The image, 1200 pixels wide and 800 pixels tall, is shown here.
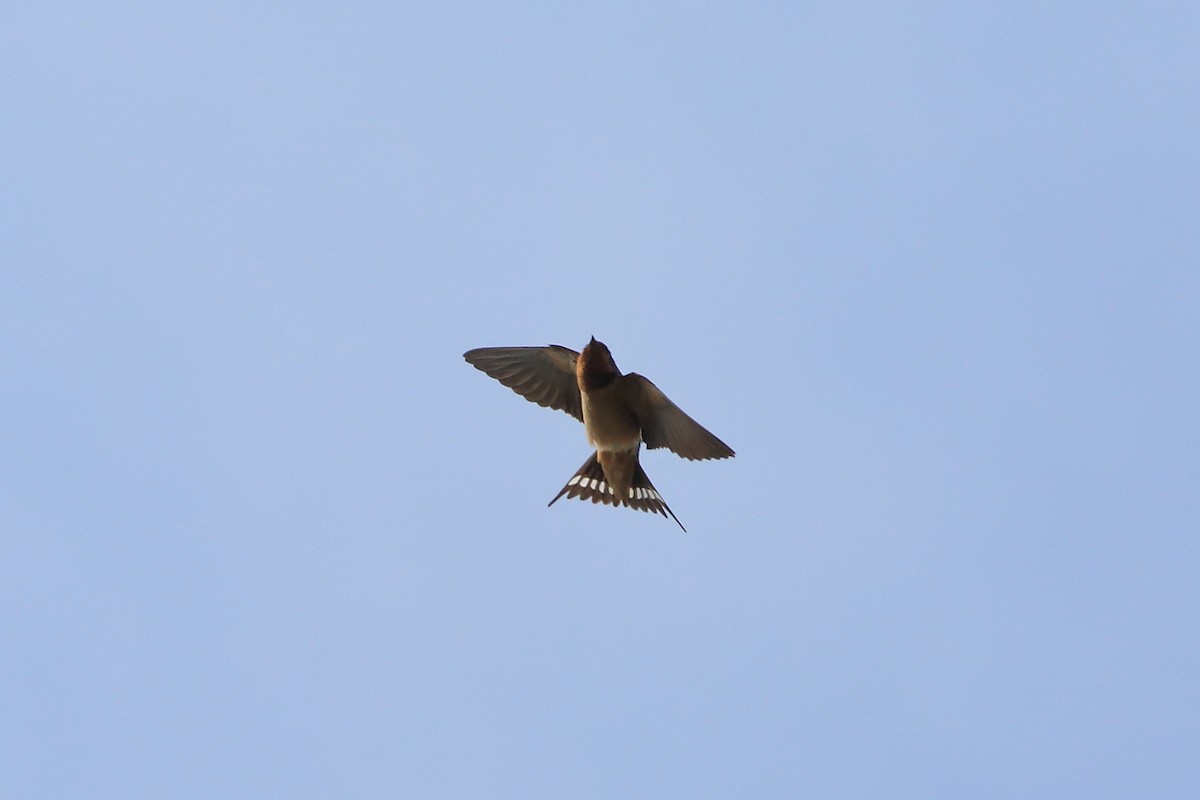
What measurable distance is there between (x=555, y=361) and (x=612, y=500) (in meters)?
1.01

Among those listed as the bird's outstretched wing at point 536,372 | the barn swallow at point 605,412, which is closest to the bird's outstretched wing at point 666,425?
the barn swallow at point 605,412

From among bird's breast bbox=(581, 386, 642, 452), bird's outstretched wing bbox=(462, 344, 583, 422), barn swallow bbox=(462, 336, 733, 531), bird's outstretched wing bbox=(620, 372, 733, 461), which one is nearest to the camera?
bird's outstretched wing bbox=(620, 372, 733, 461)

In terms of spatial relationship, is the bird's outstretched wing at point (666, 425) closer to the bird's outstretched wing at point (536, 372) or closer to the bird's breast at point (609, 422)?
the bird's breast at point (609, 422)

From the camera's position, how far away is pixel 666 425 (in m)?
9.44

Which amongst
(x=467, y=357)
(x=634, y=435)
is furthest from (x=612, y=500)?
(x=467, y=357)

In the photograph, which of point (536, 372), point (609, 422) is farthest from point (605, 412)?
point (536, 372)

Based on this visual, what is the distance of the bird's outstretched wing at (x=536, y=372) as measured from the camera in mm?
9844

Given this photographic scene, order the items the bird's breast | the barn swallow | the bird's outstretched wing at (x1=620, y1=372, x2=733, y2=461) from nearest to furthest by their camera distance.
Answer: the bird's outstretched wing at (x1=620, y1=372, x2=733, y2=461)
the barn swallow
the bird's breast

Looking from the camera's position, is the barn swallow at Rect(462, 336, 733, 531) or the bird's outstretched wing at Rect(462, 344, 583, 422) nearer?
the barn swallow at Rect(462, 336, 733, 531)

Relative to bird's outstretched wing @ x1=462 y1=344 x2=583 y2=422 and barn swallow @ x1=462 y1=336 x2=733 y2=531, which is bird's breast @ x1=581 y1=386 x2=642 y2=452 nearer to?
barn swallow @ x1=462 y1=336 x2=733 y2=531

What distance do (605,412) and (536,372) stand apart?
0.76 m

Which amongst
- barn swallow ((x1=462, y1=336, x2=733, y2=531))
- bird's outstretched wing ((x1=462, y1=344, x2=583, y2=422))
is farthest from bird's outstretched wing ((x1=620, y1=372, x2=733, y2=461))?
bird's outstretched wing ((x1=462, y1=344, x2=583, y2=422))

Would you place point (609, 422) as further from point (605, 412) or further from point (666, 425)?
point (666, 425)

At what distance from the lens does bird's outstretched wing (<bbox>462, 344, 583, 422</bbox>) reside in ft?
32.3
